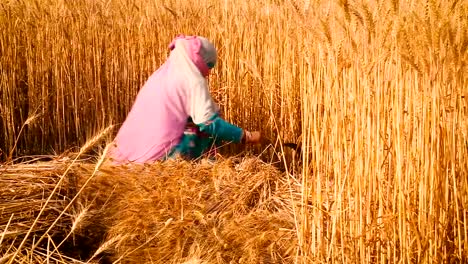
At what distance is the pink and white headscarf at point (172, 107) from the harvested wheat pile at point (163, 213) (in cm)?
27

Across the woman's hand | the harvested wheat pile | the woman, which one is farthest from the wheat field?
the woman's hand

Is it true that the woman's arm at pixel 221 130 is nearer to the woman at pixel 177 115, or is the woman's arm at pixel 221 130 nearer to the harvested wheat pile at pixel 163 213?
the woman at pixel 177 115

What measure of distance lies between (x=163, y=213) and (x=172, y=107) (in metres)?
0.74

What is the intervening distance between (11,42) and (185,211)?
1.85 metres

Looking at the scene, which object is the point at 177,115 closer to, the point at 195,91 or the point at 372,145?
the point at 195,91

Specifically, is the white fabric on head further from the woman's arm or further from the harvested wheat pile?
the harvested wheat pile

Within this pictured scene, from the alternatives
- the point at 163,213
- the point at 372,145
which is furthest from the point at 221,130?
the point at 372,145

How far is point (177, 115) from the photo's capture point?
116 inches

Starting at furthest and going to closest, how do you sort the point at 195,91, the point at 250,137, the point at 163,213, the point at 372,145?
the point at 250,137
the point at 195,91
the point at 163,213
the point at 372,145

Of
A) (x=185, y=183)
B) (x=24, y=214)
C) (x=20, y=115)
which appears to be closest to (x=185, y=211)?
(x=185, y=183)

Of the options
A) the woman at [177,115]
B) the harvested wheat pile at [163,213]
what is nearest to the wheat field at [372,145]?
the harvested wheat pile at [163,213]

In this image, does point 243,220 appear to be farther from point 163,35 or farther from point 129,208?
point 163,35

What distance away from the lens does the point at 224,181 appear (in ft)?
8.36

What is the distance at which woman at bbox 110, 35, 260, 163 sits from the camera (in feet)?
9.57
